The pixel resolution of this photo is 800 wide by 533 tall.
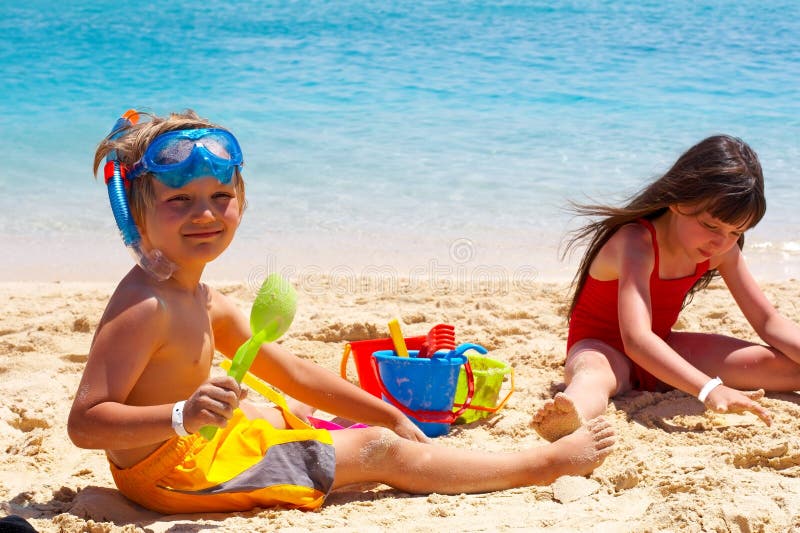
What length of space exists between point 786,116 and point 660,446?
6.91 metres

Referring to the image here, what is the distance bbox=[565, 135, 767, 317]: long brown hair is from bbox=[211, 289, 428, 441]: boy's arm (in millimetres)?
1176

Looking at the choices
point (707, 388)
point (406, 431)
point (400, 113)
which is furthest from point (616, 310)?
point (400, 113)

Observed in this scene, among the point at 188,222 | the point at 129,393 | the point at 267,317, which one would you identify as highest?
the point at 188,222

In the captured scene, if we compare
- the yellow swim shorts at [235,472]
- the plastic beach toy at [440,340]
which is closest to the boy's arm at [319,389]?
the yellow swim shorts at [235,472]

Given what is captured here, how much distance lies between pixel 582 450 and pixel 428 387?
608 mm

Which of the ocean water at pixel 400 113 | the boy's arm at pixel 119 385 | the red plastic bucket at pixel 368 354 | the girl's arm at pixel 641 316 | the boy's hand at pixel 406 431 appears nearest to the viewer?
the boy's arm at pixel 119 385

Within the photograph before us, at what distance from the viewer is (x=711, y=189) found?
118 inches

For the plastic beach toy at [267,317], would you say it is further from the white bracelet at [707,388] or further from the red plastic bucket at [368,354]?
the white bracelet at [707,388]

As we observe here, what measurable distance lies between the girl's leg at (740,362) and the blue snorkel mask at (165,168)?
1.88 m

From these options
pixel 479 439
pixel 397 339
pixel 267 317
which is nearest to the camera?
pixel 267 317

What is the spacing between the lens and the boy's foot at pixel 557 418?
251 centimetres

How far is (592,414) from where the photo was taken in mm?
2811

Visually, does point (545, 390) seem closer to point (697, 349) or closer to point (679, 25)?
point (697, 349)

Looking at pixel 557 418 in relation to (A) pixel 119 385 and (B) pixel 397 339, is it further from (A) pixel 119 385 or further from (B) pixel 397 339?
(A) pixel 119 385
